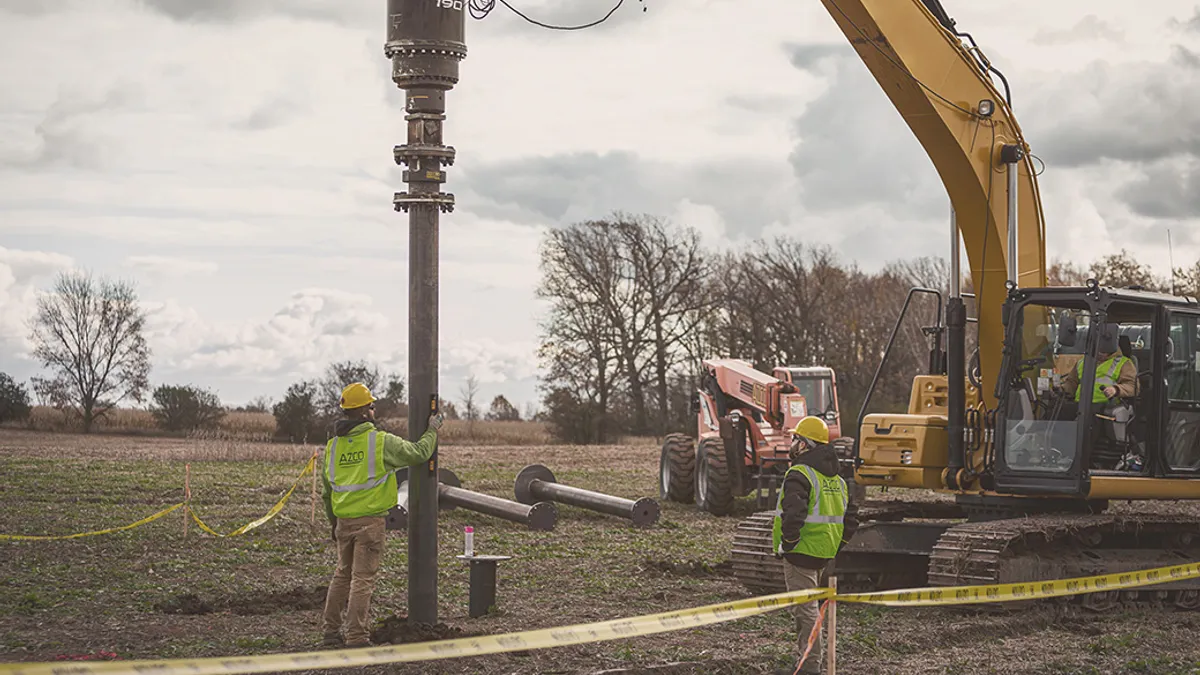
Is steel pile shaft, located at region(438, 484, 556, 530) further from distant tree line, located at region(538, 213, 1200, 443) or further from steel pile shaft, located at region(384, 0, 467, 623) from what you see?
distant tree line, located at region(538, 213, 1200, 443)

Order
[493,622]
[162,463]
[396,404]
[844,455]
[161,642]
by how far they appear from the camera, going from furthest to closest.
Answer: [396,404]
[162,463]
[844,455]
[493,622]
[161,642]

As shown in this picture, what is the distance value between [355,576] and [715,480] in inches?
447

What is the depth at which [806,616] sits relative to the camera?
888 cm

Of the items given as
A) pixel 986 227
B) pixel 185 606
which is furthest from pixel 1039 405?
pixel 185 606

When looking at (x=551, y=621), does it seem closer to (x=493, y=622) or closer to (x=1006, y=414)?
(x=493, y=622)

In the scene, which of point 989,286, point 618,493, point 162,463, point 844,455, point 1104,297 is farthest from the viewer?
point 162,463

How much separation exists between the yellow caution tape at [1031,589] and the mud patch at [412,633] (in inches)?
106

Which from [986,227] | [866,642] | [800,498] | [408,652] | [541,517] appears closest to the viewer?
[408,652]

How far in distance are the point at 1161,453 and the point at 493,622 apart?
5993 millimetres

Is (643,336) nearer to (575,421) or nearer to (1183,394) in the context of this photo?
(575,421)

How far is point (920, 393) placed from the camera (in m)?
13.0

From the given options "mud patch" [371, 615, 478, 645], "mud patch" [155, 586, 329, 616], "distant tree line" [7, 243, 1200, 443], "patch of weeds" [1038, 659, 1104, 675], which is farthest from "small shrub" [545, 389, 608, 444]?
"patch of weeds" [1038, 659, 1104, 675]

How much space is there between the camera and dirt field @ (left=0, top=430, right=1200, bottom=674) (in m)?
9.34

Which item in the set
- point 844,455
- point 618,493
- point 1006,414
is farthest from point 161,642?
point 618,493
